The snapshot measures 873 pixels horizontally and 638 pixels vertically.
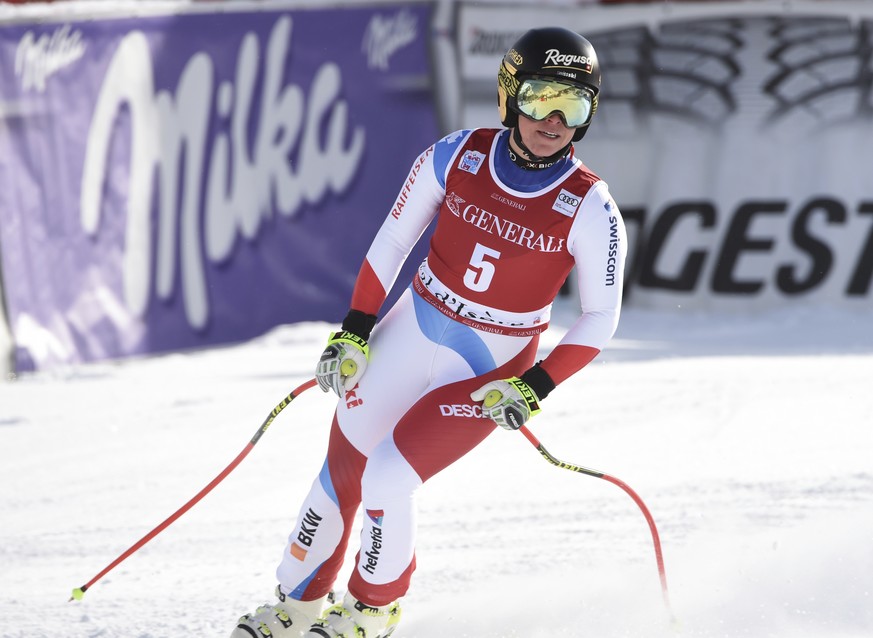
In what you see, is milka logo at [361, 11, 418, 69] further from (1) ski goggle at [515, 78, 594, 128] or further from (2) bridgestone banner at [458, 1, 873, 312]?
(1) ski goggle at [515, 78, 594, 128]

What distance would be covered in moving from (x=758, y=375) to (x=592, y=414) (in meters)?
1.42

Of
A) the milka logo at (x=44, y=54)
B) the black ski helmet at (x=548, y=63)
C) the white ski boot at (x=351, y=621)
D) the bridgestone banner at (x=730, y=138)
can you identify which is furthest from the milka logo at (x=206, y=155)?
the white ski boot at (x=351, y=621)

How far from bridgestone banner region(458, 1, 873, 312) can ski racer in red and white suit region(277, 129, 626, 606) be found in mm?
7039

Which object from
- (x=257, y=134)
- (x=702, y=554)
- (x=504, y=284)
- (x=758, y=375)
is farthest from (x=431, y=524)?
(x=257, y=134)

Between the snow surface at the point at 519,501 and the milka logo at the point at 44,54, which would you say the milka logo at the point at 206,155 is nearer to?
the milka logo at the point at 44,54

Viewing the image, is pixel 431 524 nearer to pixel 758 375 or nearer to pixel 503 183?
pixel 503 183

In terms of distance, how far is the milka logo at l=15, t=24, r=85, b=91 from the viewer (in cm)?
845

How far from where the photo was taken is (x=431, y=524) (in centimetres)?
549

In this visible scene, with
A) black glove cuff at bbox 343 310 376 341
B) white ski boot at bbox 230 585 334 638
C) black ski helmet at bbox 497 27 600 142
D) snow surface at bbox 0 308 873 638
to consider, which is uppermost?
black ski helmet at bbox 497 27 600 142

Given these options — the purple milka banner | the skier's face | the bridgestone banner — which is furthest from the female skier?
the bridgestone banner

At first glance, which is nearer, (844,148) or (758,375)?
(758,375)

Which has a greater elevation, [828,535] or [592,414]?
[828,535]

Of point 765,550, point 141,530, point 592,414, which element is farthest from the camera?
point 592,414

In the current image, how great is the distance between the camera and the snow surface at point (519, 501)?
4.40 meters
